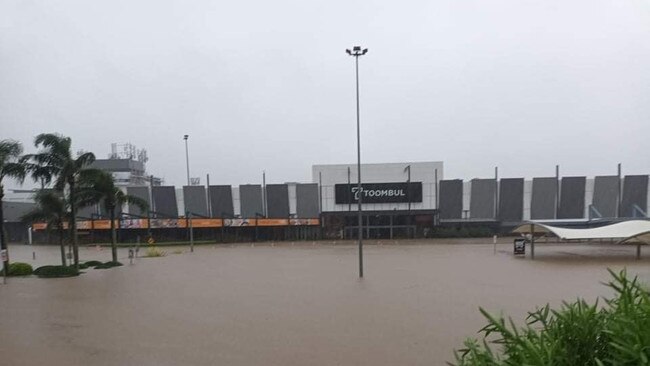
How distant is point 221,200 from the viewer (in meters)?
62.7

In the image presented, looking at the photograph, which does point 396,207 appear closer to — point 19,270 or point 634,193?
point 634,193

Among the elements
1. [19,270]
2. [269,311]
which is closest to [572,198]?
[269,311]

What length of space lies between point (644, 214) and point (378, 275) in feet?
150

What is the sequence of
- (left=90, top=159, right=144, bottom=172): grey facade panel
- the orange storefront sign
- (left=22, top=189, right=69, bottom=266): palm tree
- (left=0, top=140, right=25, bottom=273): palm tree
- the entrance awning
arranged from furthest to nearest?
(left=90, top=159, right=144, bottom=172): grey facade panel, the orange storefront sign, the entrance awning, (left=22, top=189, right=69, bottom=266): palm tree, (left=0, top=140, right=25, bottom=273): palm tree

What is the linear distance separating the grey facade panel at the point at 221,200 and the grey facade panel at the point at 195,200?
40.9 inches

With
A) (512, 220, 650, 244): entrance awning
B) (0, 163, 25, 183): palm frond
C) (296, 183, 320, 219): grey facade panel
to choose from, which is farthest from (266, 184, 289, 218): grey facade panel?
(0, 163, 25, 183): palm frond

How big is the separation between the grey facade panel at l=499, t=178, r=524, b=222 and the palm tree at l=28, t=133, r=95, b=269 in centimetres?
4896

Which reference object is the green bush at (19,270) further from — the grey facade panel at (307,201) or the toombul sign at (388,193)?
the toombul sign at (388,193)

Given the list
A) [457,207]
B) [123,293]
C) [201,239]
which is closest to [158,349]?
[123,293]

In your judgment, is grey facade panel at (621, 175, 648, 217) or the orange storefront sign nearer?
the orange storefront sign

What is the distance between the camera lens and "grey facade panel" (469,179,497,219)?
6091cm

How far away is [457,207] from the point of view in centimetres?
6084

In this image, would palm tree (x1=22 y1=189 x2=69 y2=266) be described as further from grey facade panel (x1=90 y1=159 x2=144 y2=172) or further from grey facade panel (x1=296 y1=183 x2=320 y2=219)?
grey facade panel (x1=90 y1=159 x2=144 y2=172)

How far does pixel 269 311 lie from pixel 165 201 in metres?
52.7
